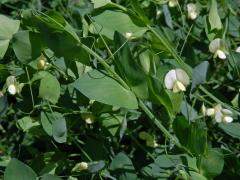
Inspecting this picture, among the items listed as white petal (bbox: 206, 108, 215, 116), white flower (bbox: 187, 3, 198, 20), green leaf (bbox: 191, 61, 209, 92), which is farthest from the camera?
white flower (bbox: 187, 3, 198, 20)

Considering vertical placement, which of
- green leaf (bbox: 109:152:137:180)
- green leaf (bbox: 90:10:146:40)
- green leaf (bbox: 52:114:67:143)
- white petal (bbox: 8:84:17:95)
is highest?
green leaf (bbox: 90:10:146:40)

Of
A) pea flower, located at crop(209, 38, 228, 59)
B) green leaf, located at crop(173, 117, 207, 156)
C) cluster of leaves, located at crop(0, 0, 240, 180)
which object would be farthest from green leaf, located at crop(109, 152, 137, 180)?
pea flower, located at crop(209, 38, 228, 59)

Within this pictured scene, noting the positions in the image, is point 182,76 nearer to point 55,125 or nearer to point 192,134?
point 192,134

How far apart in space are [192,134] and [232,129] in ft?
0.42

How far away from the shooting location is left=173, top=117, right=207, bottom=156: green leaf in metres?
0.70

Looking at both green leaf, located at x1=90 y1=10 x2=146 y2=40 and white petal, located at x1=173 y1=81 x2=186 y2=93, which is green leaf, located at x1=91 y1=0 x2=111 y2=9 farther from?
white petal, located at x1=173 y1=81 x2=186 y2=93

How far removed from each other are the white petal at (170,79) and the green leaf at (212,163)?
11 cm

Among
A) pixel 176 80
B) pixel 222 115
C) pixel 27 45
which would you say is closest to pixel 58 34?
pixel 27 45

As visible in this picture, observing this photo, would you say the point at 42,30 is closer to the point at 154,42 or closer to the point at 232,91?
the point at 154,42

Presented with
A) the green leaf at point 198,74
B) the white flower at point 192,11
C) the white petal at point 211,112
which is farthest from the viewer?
the white flower at point 192,11

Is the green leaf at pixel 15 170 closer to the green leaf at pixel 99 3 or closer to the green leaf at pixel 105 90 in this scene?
the green leaf at pixel 105 90

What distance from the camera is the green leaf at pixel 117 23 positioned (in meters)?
0.78

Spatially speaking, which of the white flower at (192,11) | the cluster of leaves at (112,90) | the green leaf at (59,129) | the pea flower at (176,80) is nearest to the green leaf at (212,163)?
the cluster of leaves at (112,90)

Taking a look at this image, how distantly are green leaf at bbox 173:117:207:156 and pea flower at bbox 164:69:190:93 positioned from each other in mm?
44
